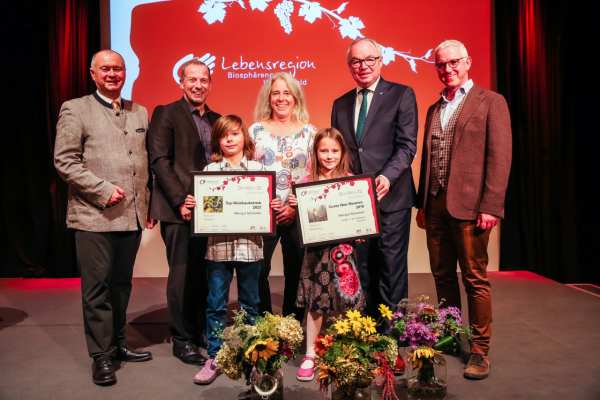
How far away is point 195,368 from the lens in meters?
2.68

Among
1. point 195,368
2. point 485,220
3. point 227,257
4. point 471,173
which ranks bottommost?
point 195,368

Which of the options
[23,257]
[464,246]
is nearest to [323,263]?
[464,246]

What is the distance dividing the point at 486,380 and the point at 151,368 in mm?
1859

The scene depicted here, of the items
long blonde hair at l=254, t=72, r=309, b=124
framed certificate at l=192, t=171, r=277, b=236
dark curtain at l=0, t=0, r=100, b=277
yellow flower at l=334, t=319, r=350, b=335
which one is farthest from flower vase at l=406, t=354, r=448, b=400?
dark curtain at l=0, t=0, r=100, b=277

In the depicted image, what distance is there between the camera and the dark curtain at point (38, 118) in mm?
5195

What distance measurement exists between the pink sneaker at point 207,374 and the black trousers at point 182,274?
0.35 meters

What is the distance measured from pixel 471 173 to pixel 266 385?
154 cm

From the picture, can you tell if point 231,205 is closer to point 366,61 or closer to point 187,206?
point 187,206

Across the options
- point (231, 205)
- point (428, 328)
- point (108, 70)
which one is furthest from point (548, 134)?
point (108, 70)

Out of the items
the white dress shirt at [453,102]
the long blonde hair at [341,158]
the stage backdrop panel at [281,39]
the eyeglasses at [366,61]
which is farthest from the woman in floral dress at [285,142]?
the stage backdrop panel at [281,39]

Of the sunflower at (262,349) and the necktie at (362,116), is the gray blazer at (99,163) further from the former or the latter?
the necktie at (362,116)

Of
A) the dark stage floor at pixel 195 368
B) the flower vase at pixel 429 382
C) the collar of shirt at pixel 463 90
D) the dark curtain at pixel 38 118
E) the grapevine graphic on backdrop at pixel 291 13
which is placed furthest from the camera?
the dark curtain at pixel 38 118

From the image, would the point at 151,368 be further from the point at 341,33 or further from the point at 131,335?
the point at 341,33

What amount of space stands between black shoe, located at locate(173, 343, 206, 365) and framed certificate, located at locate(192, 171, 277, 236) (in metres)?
0.78
